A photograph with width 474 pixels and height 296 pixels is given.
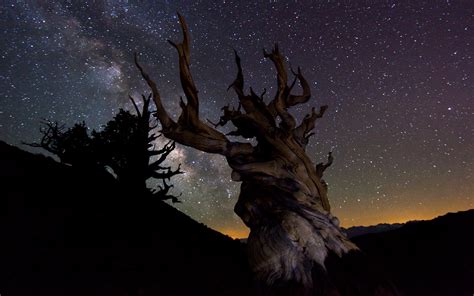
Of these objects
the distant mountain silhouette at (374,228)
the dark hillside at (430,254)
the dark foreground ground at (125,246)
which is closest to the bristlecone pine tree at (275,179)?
the dark foreground ground at (125,246)

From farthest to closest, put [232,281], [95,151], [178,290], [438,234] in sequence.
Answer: [95,151], [438,234], [232,281], [178,290]

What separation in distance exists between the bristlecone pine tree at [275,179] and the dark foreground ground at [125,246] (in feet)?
2.46

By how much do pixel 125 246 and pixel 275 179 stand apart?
2.69 meters

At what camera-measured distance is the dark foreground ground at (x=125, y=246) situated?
462cm

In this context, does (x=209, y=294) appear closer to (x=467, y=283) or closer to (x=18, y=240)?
(x=18, y=240)

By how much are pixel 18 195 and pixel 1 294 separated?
2.86 m

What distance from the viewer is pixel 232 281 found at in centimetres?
532

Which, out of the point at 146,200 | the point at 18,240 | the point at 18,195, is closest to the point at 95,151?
the point at 146,200

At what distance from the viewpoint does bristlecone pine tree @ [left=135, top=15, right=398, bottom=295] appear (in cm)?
509

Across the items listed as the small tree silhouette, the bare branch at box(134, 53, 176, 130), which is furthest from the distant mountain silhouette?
the bare branch at box(134, 53, 176, 130)

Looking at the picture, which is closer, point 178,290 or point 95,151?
point 178,290

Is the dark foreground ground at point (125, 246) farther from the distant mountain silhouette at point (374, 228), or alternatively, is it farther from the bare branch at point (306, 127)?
the distant mountain silhouette at point (374, 228)

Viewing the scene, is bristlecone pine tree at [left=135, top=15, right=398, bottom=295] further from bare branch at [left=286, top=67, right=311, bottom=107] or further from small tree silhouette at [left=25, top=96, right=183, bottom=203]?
small tree silhouette at [left=25, top=96, right=183, bottom=203]

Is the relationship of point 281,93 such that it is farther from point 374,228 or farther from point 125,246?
point 374,228
